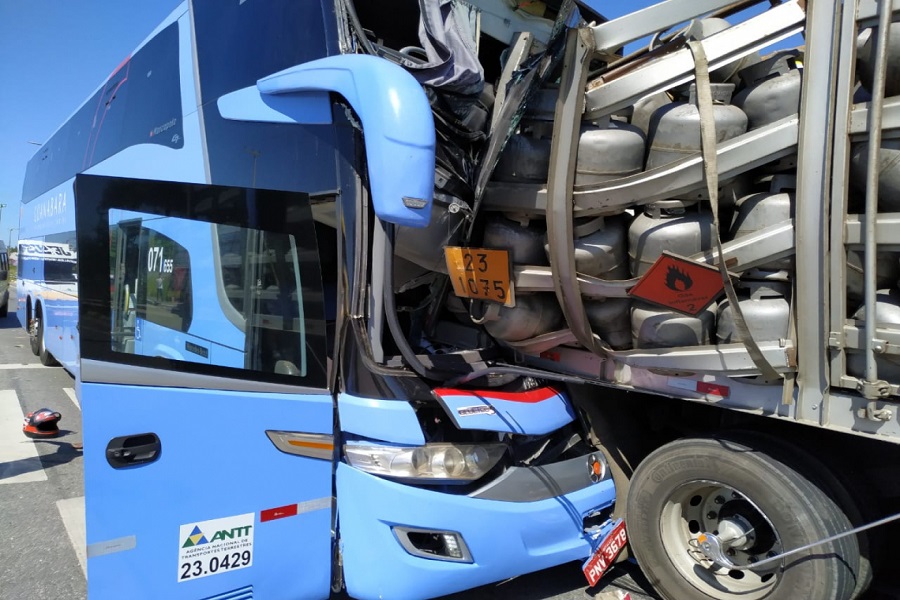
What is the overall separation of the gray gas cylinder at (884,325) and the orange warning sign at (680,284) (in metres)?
0.52

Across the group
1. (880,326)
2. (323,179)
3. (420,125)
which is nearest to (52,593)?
(323,179)

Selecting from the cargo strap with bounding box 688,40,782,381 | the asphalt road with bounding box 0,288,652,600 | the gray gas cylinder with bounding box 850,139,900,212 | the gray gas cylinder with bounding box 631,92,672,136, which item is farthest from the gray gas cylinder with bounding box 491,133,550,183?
the asphalt road with bounding box 0,288,652,600

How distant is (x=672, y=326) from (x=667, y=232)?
0.41 metres

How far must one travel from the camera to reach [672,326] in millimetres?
2689

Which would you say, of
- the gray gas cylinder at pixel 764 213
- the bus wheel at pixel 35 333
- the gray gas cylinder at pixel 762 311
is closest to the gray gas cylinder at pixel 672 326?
the gray gas cylinder at pixel 762 311

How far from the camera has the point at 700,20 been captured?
2596mm

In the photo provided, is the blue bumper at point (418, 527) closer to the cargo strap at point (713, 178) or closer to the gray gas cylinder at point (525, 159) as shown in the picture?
the cargo strap at point (713, 178)

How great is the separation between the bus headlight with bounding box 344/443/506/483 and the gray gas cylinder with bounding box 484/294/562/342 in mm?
586

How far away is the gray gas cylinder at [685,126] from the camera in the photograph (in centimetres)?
249

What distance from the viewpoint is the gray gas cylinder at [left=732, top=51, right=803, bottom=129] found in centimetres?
245

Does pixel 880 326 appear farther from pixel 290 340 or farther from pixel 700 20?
pixel 290 340

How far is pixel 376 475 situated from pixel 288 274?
3.32ft

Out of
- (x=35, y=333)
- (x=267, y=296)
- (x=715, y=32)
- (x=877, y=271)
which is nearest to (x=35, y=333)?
(x=35, y=333)

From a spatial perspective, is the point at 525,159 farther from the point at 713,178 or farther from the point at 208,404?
the point at 208,404
